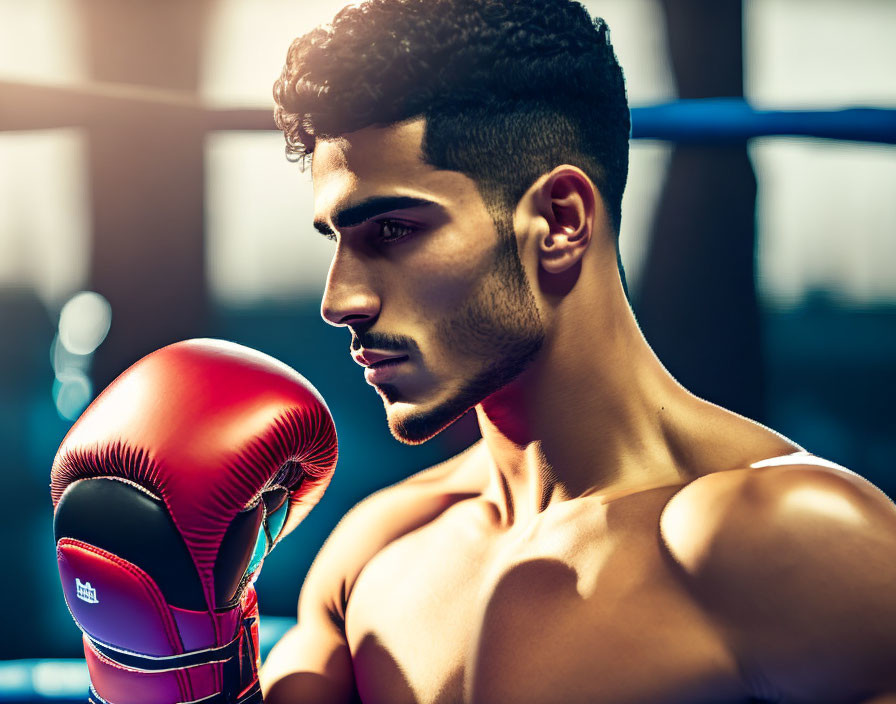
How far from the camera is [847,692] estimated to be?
2.66 ft

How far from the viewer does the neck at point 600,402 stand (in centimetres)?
104

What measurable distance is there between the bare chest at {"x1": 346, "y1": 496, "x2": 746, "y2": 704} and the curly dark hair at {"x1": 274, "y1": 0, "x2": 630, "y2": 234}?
1.47ft

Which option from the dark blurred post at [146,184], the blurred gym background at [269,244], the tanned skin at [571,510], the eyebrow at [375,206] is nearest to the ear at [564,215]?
the tanned skin at [571,510]

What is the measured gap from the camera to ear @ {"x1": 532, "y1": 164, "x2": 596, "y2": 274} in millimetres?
1016

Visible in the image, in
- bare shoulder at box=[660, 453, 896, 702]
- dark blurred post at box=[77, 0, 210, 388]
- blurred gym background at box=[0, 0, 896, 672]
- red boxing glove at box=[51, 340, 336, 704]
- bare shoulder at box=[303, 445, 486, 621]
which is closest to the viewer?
bare shoulder at box=[660, 453, 896, 702]

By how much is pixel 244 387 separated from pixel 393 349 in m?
0.20

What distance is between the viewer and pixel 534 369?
105cm

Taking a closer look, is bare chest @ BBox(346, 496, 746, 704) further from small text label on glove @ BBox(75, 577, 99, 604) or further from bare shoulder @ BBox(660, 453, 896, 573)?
small text label on glove @ BBox(75, 577, 99, 604)

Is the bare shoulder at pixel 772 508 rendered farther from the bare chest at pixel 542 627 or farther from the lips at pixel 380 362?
the lips at pixel 380 362

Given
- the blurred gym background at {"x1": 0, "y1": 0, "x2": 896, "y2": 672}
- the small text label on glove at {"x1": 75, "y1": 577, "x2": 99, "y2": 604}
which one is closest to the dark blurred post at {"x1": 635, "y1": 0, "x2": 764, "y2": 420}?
the blurred gym background at {"x1": 0, "y1": 0, "x2": 896, "y2": 672}

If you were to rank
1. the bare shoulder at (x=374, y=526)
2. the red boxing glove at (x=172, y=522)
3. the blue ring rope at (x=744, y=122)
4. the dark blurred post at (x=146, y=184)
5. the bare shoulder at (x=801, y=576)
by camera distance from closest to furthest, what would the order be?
the bare shoulder at (x=801, y=576)
the red boxing glove at (x=172, y=522)
the bare shoulder at (x=374, y=526)
the blue ring rope at (x=744, y=122)
the dark blurred post at (x=146, y=184)

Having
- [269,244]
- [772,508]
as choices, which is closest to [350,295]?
[772,508]

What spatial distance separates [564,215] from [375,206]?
240 millimetres

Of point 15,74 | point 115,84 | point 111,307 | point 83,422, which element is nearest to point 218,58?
point 115,84
